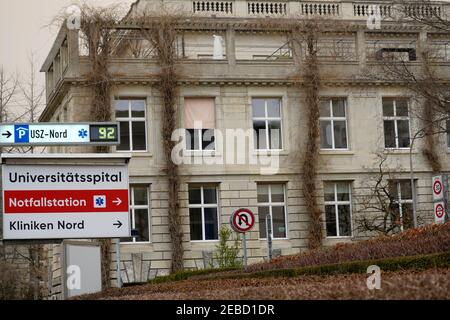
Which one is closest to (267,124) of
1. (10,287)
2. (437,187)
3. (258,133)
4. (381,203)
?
(258,133)

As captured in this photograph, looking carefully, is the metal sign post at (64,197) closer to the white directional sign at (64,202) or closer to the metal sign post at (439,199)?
the white directional sign at (64,202)

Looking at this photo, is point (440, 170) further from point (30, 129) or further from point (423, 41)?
point (30, 129)

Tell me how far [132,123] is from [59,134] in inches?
926

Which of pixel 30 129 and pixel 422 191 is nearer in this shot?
pixel 30 129

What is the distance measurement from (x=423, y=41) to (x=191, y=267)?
46.3ft

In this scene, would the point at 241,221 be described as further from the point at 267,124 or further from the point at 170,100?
the point at 267,124

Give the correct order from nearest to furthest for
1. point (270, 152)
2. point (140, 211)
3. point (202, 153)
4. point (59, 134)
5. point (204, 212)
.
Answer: point (59, 134), point (140, 211), point (204, 212), point (202, 153), point (270, 152)

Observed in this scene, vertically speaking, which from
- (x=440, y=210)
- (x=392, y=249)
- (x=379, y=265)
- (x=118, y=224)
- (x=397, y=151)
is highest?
(x=397, y=151)

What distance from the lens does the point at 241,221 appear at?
2628cm

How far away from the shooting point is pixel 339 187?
4203 cm

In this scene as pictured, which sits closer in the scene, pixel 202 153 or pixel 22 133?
pixel 22 133

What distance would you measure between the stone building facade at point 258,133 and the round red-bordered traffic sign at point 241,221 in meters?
12.8

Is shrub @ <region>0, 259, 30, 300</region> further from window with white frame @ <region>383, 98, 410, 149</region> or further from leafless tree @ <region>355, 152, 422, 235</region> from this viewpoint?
window with white frame @ <region>383, 98, 410, 149</region>
